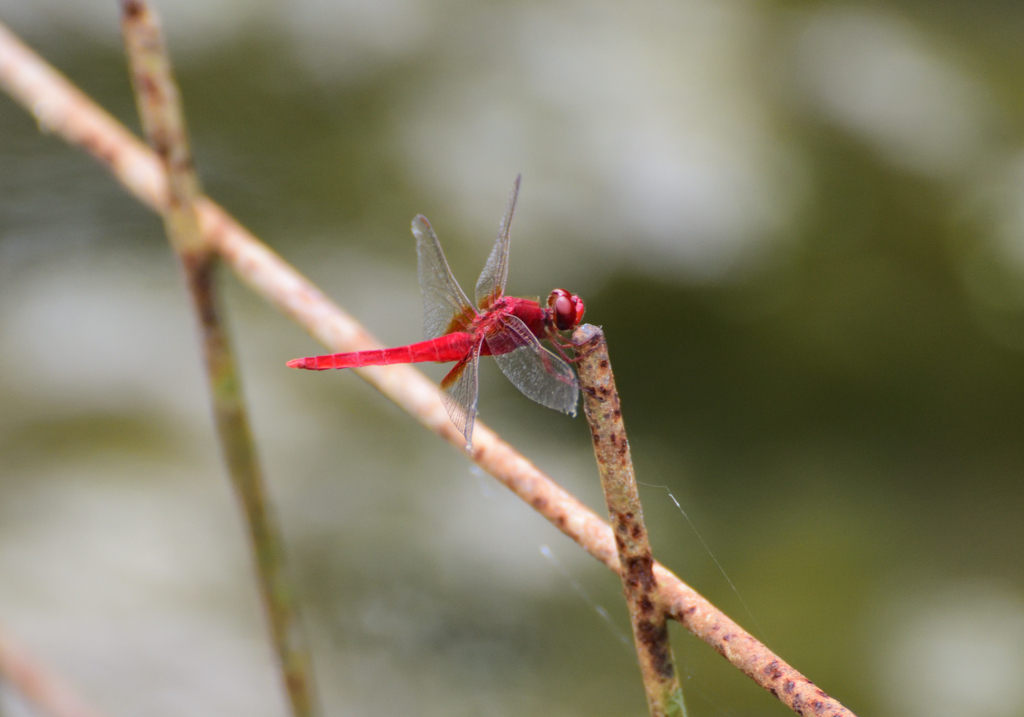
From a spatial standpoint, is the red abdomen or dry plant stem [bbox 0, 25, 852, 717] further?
the red abdomen

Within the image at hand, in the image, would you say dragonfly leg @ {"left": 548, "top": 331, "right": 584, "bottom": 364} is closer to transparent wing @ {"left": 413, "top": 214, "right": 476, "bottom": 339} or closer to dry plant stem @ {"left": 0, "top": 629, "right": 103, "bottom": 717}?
transparent wing @ {"left": 413, "top": 214, "right": 476, "bottom": 339}

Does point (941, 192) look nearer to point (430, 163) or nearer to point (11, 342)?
point (430, 163)

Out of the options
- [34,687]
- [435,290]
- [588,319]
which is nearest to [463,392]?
[435,290]

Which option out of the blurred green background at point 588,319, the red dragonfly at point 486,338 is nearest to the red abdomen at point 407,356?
the red dragonfly at point 486,338

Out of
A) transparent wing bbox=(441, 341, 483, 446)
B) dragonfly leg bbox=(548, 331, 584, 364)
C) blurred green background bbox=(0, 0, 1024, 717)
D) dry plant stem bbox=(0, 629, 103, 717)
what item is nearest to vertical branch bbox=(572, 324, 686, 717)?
transparent wing bbox=(441, 341, 483, 446)

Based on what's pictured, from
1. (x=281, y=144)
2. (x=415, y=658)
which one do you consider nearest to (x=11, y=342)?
(x=281, y=144)
